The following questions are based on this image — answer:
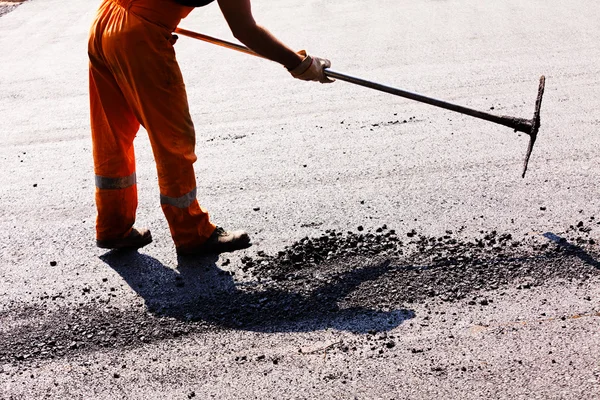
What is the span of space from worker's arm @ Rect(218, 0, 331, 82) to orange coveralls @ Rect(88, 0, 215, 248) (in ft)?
1.07

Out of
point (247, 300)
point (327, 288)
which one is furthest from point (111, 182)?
point (327, 288)

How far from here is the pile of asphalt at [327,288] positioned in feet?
10.7

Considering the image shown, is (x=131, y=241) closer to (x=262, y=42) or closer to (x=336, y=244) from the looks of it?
(x=336, y=244)

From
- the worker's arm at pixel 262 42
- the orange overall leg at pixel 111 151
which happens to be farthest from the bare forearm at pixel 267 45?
the orange overall leg at pixel 111 151

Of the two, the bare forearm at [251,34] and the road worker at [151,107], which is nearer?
the bare forearm at [251,34]

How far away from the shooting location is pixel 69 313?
3.47m

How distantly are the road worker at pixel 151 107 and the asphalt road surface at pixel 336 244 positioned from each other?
157 millimetres

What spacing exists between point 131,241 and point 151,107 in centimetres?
82

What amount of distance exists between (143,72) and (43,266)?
1.21 m

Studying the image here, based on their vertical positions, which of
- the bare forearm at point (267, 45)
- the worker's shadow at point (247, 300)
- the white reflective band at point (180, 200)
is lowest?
the worker's shadow at point (247, 300)

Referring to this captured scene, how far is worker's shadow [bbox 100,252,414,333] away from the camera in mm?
3252

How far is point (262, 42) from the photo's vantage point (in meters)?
3.41

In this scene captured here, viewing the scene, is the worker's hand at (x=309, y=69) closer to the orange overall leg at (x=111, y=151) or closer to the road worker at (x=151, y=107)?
the road worker at (x=151, y=107)

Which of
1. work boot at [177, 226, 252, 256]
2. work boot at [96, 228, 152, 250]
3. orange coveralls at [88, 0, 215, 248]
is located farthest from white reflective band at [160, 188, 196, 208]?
work boot at [96, 228, 152, 250]
